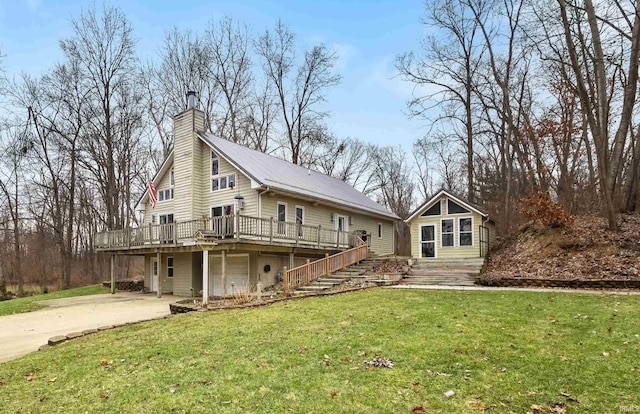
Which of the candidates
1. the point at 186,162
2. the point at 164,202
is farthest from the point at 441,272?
the point at 164,202

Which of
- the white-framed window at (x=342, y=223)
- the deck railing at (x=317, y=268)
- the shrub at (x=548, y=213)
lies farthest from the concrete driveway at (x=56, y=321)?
the shrub at (x=548, y=213)

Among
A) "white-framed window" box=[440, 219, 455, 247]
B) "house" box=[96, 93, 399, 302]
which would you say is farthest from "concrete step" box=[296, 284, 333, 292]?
"white-framed window" box=[440, 219, 455, 247]

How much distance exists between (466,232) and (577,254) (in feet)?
18.0

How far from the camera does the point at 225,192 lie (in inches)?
732

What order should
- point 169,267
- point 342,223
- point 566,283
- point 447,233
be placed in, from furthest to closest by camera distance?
point 342,223, point 169,267, point 447,233, point 566,283

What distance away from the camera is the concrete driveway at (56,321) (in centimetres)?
827

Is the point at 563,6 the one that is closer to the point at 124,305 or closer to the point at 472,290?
the point at 472,290

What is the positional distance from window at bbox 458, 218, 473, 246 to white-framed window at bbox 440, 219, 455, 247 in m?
0.37

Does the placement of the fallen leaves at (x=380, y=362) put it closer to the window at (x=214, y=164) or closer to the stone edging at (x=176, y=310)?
the stone edging at (x=176, y=310)

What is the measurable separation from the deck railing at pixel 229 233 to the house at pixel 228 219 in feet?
0.14

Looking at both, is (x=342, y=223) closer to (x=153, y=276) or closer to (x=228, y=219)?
(x=228, y=219)

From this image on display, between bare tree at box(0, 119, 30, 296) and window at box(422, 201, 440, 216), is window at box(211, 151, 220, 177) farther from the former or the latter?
bare tree at box(0, 119, 30, 296)

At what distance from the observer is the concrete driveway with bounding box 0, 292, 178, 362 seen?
27.1 ft

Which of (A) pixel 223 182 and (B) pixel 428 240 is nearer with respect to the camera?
(A) pixel 223 182
